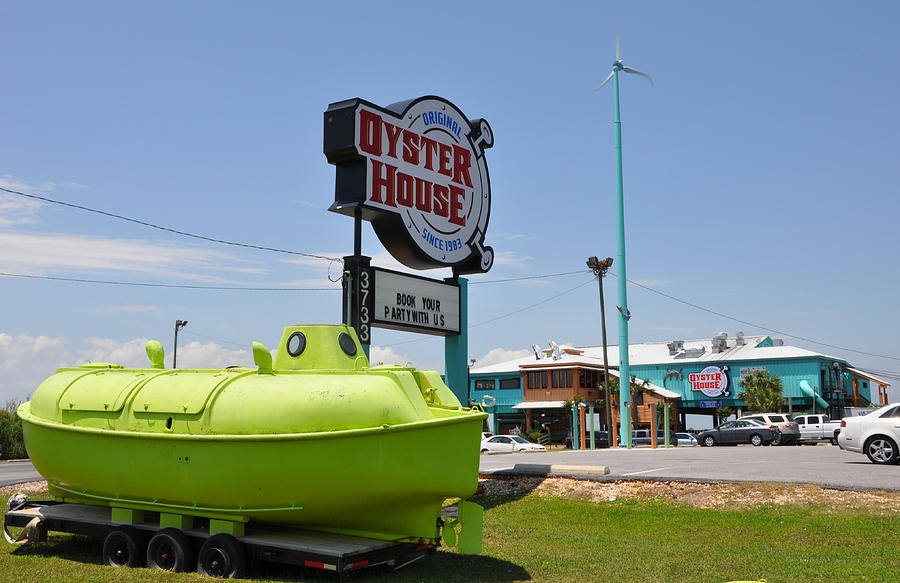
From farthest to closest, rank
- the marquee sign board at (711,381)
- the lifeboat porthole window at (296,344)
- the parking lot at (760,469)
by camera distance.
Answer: the marquee sign board at (711,381) < the parking lot at (760,469) < the lifeboat porthole window at (296,344)

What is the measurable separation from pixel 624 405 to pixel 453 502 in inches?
879

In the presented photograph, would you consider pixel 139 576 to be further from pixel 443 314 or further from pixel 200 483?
pixel 443 314

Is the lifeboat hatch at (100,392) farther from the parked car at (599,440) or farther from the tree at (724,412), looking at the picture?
the tree at (724,412)

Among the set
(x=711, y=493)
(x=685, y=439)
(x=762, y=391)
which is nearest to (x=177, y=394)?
(x=711, y=493)

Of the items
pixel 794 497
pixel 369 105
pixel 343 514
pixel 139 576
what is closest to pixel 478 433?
pixel 343 514

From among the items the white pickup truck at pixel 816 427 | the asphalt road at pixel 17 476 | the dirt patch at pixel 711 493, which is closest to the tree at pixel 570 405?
the white pickup truck at pixel 816 427

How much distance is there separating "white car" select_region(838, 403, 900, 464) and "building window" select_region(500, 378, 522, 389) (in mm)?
42253

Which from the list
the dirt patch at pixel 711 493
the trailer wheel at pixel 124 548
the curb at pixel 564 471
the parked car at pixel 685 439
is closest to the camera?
the trailer wheel at pixel 124 548

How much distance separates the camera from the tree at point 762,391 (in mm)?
53297

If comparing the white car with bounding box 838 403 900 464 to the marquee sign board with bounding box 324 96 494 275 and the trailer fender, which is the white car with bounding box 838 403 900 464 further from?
the trailer fender

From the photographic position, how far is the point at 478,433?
938 cm

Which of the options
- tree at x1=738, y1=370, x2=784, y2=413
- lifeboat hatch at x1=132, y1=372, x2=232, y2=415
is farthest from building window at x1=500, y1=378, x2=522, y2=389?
lifeboat hatch at x1=132, y1=372, x2=232, y2=415

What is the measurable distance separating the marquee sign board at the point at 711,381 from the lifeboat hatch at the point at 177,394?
175 feet

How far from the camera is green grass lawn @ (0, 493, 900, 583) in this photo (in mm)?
9180
